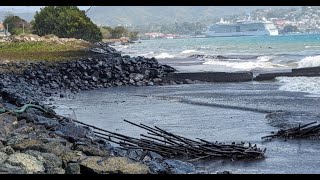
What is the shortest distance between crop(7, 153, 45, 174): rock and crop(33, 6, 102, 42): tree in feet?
214

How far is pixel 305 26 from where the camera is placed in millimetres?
176875

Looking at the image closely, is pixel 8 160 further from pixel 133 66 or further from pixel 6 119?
pixel 133 66

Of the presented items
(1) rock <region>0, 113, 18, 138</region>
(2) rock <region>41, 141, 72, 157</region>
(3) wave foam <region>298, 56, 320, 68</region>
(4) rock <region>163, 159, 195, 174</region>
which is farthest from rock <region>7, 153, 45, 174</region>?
(3) wave foam <region>298, 56, 320, 68</region>

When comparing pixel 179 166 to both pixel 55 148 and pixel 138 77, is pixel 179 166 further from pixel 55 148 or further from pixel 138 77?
pixel 138 77

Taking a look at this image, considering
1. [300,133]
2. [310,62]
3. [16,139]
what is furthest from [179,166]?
[310,62]

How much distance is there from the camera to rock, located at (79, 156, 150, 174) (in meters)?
6.34

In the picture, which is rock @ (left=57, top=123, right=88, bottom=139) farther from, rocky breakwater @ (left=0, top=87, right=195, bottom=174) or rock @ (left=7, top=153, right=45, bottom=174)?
rock @ (left=7, top=153, right=45, bottom=174)

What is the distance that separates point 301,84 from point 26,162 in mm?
20857

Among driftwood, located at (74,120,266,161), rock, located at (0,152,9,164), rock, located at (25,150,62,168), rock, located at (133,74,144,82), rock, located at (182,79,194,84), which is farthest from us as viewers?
rock, located at (133,74,144,82)

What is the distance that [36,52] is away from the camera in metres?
40.0

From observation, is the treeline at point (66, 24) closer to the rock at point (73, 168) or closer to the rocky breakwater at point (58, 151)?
the rocky breakwater at point (58, 151)

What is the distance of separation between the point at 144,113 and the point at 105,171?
34.9 feet
